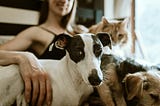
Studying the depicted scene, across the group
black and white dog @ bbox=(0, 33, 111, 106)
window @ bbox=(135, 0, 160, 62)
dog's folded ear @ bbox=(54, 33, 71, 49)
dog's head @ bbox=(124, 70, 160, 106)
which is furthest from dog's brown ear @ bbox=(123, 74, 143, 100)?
window @ bbox=(135, 0, 160, 62)

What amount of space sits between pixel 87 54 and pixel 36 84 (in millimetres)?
303

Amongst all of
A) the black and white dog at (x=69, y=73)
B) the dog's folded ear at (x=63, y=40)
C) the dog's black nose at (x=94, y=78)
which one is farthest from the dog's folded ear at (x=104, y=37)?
the dog's black nose at (x=94, y=78)

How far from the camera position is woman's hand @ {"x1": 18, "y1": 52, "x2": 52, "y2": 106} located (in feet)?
4.58

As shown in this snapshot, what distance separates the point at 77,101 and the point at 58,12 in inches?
36.6

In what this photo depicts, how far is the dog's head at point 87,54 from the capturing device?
1.22 metres

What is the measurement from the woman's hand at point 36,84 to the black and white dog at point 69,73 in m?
0.03

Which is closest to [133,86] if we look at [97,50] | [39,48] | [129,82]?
[129,82]

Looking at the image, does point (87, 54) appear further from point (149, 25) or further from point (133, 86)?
point (149, 25)

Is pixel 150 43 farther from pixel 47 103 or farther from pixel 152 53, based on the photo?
pixel 47 103

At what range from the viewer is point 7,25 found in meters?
2.62

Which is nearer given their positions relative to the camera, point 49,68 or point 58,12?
point 49,68

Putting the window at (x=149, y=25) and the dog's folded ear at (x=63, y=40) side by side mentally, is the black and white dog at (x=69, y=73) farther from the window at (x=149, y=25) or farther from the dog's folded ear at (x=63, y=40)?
the window at (x=149, y=25)

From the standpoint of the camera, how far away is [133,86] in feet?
4.50

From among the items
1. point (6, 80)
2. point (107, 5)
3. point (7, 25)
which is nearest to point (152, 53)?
point (107, 5)
